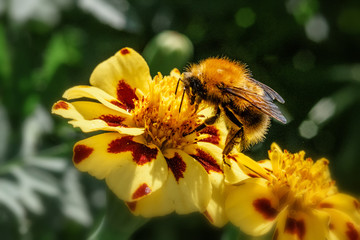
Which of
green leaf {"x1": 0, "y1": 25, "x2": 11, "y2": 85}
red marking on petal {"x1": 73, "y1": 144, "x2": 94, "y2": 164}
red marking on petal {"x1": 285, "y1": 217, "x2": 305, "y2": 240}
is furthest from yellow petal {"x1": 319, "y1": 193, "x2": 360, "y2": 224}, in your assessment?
green leaf {"x1": 0, "y1": 25, "x2": 11, "y2": 85}

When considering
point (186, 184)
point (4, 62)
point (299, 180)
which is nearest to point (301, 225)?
point (299, 180)

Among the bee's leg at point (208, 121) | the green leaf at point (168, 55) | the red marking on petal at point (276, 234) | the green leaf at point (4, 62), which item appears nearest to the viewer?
the red marking on petal at point (276, 234)

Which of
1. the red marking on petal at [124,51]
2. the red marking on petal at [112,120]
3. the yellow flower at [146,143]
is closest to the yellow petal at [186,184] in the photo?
the yellow flower at [146,143]

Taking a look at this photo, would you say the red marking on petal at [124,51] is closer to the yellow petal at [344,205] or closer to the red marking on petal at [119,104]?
the red marking on petal at [119,104]

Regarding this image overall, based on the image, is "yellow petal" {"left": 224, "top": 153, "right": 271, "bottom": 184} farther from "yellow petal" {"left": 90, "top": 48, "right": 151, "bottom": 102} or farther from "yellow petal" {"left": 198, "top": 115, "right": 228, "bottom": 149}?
"yellow petal" {"left": 90, "top": 48, "right": 151, "bottom": 102}

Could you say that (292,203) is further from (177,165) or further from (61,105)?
(61,105)

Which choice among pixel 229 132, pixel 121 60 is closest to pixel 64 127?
pixel 121 60

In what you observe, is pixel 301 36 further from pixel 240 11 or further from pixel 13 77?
pixel 13 77
